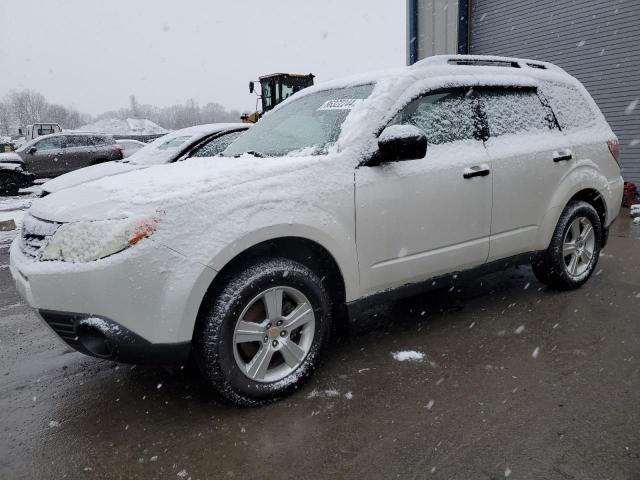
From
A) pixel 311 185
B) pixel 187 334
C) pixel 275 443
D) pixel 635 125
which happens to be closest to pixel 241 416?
pixel 275 443

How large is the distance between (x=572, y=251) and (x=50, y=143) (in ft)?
51.7

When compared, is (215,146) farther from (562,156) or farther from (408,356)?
(408,356)

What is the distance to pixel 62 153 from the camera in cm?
1545

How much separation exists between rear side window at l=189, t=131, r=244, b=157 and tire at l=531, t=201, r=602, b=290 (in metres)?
4.34

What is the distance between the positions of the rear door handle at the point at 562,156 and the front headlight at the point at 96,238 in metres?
3.03

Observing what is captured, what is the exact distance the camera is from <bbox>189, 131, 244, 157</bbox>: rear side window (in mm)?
6707

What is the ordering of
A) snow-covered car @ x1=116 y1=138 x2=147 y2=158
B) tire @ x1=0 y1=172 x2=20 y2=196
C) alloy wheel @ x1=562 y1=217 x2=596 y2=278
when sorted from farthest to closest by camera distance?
1. snow-covered car @ x1=116 y1=138 x2=147 y2=158
2. tire @ x1=0 y1=172 x2=20 y2=196
3. alloy wheel @ x1=562 y1=217 x2=596 y2=278

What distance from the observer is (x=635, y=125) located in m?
8.83

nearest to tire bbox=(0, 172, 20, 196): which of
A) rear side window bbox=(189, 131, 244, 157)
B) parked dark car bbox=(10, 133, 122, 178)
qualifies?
parked dark car bbox=(10, 133, 122, 178)

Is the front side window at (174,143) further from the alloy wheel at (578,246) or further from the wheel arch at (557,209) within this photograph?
the alloy wheel at (578,246)

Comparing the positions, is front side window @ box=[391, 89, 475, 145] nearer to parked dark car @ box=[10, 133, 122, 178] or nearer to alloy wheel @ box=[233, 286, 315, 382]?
alloy wheel @ box=[233, 286, 315, 382]

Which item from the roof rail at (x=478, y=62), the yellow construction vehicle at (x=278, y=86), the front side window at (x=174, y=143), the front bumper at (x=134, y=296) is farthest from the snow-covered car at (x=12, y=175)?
the roof rail at (x=478, y=62)

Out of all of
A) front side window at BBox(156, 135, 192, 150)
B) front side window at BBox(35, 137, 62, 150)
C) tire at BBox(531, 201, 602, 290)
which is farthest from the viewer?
front side window at BBox(35, 137, 62, 150)

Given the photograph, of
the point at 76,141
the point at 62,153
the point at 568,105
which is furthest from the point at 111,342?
the point at 76,141
